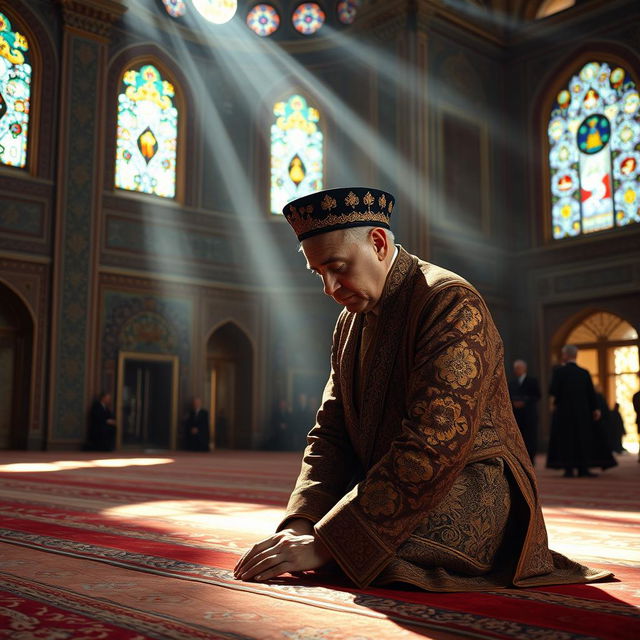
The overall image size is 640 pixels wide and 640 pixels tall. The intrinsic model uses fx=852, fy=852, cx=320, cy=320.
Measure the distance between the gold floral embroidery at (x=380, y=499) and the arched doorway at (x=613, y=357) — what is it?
12383 millimetres

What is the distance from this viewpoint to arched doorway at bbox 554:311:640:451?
1362 cm

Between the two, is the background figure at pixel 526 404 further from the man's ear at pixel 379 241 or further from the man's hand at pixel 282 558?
the man's hand at pixel 282 558

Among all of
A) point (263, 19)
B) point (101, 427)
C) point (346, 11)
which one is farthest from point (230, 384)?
point (346, 11)

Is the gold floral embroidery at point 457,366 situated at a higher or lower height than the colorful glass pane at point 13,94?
lower

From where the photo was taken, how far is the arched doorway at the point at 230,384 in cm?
1427

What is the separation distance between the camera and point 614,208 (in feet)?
45.5

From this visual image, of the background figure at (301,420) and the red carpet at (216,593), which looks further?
the background figure at (301,420)

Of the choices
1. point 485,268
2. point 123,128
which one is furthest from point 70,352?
point 485,268

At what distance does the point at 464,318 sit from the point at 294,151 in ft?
43.4

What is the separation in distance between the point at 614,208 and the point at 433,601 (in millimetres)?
13063

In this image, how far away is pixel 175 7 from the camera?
14.6m

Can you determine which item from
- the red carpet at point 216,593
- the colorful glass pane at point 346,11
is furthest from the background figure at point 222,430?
the red carpet at point 216,593

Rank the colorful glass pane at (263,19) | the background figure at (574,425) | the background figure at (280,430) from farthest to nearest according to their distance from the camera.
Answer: the colorful glass pane at (263,19)
the background figure at (280,430)
the background figure at (574,425)

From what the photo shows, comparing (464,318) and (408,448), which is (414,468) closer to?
(408,448)
